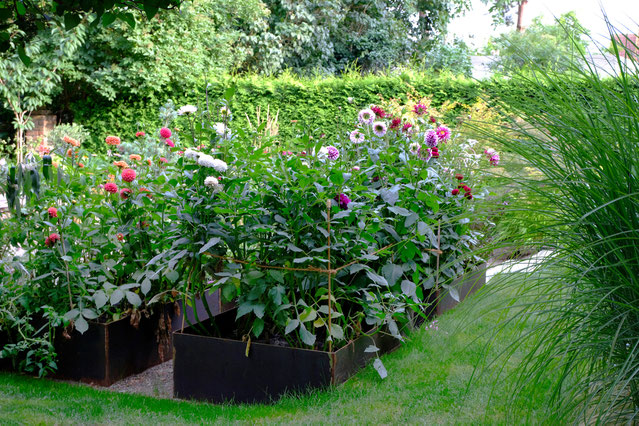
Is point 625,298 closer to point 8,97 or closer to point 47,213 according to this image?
point 47,213

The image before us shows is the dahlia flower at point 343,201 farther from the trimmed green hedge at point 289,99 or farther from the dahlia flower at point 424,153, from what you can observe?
the trimmed green hedge at point 289,99

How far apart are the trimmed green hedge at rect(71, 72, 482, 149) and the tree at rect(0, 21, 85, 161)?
99cm

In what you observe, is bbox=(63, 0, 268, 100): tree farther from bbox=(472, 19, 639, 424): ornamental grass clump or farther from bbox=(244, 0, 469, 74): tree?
bbox=(472, 19, 639, 424): ornamental grass clump

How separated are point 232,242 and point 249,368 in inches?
21.6

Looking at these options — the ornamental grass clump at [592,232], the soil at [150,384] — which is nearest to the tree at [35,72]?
the soil at [150,384]

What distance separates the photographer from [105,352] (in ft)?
9.48

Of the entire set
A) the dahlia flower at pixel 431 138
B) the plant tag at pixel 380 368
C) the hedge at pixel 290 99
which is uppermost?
the hedge at pixel 290 99

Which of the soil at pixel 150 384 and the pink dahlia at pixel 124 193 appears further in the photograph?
the pink dahlia at pixel 124 193

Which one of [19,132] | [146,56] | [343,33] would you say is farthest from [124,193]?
[343,33]

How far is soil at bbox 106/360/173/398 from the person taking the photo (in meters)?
2.86

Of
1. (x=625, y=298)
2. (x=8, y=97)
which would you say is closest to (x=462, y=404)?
(x=625, y=298)

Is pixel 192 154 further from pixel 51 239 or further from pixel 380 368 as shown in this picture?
pixel 380 368

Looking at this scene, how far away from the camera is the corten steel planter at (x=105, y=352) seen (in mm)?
2893

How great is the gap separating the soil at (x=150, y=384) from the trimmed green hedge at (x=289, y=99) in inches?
282
